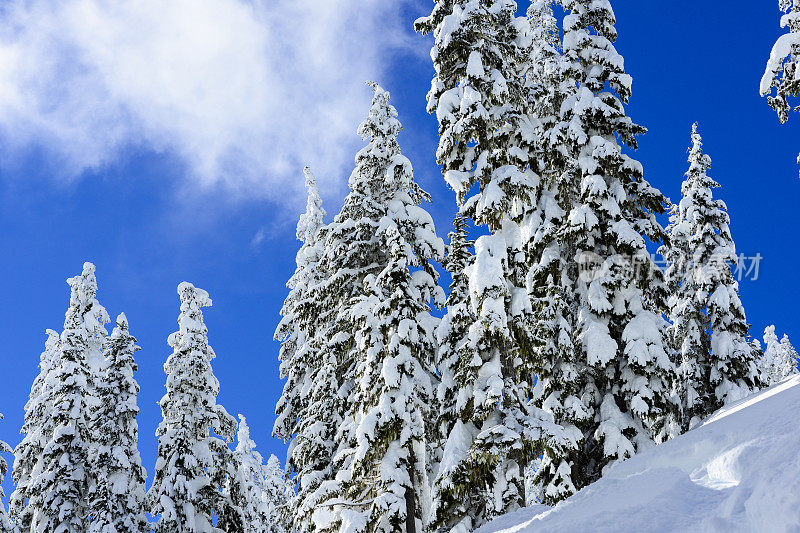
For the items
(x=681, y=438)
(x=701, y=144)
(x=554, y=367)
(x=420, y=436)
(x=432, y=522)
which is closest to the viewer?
(x=681, y=438)

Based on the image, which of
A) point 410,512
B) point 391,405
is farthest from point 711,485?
point 410,512

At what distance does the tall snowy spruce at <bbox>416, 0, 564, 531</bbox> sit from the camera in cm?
1458

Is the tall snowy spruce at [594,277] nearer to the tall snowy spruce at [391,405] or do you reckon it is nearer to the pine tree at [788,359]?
the tall snowy spruce at [391,405]

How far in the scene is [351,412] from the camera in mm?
18859

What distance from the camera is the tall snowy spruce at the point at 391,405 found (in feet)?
54.6

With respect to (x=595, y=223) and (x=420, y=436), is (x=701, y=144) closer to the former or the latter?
(x=595, y=223)

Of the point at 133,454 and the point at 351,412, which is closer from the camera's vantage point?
the point at 351,412

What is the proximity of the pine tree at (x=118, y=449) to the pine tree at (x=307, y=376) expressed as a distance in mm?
6217

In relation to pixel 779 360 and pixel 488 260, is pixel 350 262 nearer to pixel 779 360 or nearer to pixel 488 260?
pixel 488 260

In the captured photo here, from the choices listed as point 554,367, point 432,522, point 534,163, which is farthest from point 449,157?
point 432,522

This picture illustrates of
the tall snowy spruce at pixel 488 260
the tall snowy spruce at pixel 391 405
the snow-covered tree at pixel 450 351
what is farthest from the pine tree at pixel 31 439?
the tall snowy spruce at pixel 488 260

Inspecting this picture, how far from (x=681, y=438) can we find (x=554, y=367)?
8.91 meters

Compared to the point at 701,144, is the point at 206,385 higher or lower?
lower

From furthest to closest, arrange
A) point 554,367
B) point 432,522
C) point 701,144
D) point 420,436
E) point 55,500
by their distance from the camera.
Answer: point 701,144 → point 55,500 → point 554,367 → point 420,436 → point 432,522
